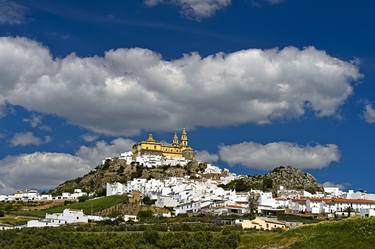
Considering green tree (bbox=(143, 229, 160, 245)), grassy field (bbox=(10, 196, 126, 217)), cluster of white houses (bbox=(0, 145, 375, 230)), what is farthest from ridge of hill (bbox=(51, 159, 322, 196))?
green tree (bbox=(143, 229, 160, 245))

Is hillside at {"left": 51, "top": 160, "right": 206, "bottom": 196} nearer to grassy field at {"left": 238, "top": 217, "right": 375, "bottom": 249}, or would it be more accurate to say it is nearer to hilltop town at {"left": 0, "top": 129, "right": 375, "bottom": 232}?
hilltop town at {"left": 0, "top": 129, "right": 375, "bottom": 232}

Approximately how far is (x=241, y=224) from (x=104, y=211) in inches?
1605

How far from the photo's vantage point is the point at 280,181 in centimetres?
12325

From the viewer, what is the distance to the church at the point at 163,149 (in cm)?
14750

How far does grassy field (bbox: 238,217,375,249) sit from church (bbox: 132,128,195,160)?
333 ft

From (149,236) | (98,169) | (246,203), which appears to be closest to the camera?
(149,236)

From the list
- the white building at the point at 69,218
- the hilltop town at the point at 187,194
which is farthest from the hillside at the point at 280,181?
the white building at the point at 69,218

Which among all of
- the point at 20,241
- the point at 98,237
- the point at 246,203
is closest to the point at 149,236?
the point at 98,237

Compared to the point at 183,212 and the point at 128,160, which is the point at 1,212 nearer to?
the point at 183,212

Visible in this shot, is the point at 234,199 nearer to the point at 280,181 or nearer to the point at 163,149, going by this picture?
the point at 280,181

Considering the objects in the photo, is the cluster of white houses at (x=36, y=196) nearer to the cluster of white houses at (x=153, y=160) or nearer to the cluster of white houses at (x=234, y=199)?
the cluster of white houses at (x=234, y=199)

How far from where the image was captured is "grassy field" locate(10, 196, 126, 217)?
102 meters

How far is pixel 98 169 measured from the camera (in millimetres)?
145125

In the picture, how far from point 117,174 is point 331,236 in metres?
97.9
